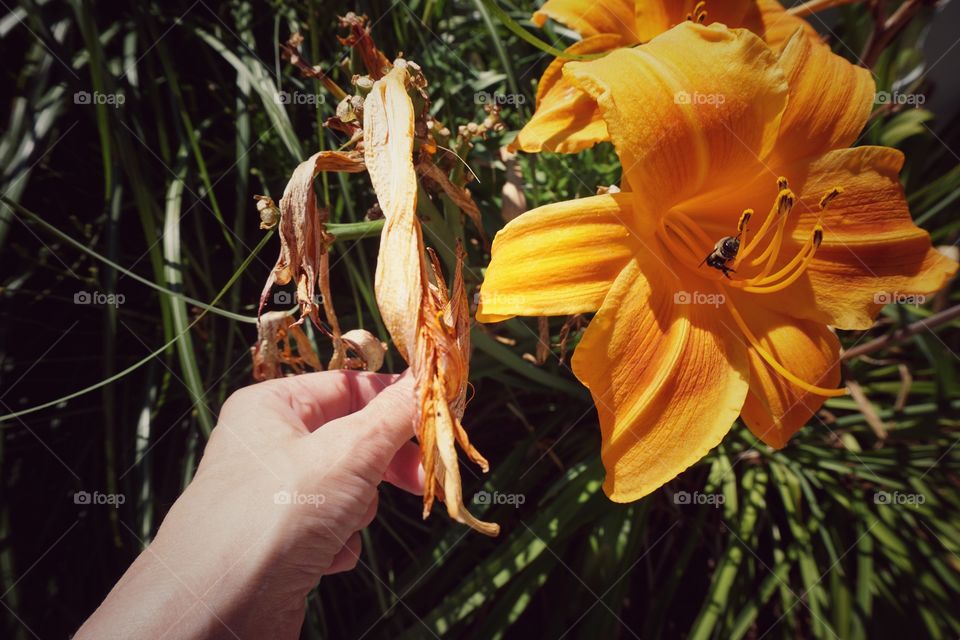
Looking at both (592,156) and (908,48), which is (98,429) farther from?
(908,48)

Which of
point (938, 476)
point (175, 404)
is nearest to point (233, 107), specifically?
point (175, 404)

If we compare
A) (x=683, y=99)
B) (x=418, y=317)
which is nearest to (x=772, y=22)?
(x=683, y=99)

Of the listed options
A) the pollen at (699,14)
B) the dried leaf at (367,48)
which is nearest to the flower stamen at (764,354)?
the pollen at (699,14)

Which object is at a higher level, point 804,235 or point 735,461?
point 804,235

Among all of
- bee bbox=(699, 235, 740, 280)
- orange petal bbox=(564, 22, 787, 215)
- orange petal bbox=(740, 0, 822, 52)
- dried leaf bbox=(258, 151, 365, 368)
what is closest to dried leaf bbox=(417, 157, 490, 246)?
dried leaf bbox=(258, 151, 365, 368)

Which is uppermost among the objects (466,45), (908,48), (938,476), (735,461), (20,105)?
(20,105)

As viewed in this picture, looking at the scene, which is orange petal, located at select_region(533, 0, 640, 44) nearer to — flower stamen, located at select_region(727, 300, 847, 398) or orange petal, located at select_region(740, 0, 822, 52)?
orange petal, located at select_region(740, 0, 822, 52)
